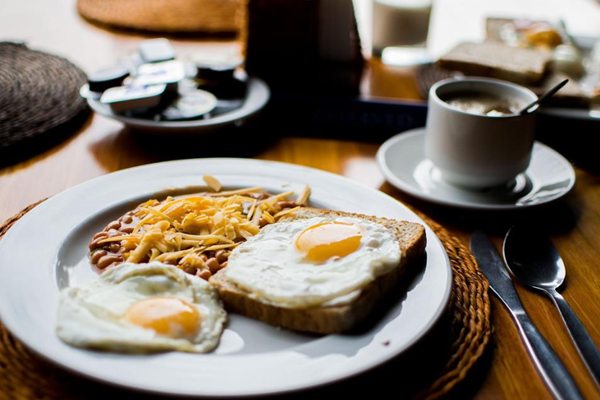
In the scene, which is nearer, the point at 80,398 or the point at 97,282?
the point at 80,398

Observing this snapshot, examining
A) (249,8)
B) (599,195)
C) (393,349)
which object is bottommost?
(599,195)

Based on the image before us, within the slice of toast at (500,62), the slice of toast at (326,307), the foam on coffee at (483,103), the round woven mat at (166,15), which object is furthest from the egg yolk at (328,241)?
the round woven mat at (166,15)

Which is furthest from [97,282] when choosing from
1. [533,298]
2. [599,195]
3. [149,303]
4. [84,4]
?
[84,4]

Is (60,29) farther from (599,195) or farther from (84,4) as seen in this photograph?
(599,195)

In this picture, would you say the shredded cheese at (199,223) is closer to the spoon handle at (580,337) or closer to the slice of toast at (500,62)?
the spoon handle at (580,337)

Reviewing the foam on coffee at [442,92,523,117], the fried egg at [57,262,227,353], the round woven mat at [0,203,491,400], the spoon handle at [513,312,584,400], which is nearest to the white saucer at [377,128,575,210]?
the foam on coffee at [442,92,523,117]

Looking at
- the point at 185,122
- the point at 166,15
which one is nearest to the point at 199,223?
the point at 185,122

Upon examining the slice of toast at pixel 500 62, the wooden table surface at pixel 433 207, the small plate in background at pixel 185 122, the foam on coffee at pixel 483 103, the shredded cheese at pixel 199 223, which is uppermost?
the foam on coffee at pixel 483 103
